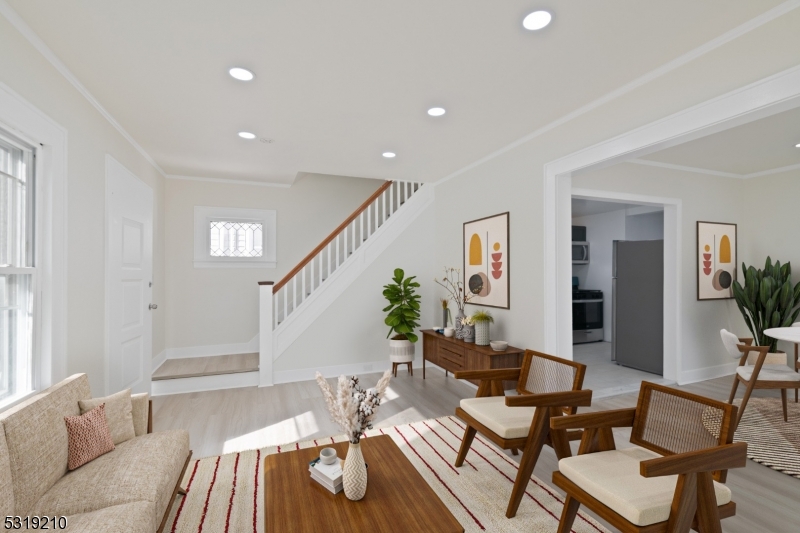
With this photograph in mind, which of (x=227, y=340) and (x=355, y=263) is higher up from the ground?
(x=355, y=263)

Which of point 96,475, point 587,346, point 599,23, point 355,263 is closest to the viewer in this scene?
point 96,475

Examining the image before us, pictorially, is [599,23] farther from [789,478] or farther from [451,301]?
[451,301]

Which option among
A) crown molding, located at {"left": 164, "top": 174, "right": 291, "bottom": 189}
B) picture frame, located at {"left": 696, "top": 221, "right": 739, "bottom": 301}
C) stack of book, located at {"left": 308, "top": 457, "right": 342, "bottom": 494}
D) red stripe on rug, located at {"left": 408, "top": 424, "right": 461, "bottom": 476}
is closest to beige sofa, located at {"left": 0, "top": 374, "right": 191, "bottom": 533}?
stack of book, located at {"left": 308, "top": 457, "right": 342, "bottom": 494}

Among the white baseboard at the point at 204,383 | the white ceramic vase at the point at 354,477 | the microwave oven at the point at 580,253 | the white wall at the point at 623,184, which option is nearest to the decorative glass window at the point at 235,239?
the white baseboard at the point at 204,383

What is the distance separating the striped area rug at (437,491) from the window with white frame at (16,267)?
118 cm

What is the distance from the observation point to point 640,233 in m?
7.13

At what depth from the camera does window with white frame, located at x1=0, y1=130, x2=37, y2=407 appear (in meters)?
2.13

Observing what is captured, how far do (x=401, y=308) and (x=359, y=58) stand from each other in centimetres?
321

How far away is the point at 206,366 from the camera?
4898 millimetres

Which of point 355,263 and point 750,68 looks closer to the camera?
point 750,68

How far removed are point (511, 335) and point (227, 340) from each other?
13.3ft

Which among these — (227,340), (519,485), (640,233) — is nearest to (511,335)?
(519,485)

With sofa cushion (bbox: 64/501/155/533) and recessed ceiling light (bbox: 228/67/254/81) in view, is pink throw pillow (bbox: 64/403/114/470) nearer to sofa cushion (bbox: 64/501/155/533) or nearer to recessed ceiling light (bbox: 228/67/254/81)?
sofa cushion (bbox: 64/501/155/533)

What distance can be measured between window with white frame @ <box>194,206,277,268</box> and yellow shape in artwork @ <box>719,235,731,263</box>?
6.08 metres
